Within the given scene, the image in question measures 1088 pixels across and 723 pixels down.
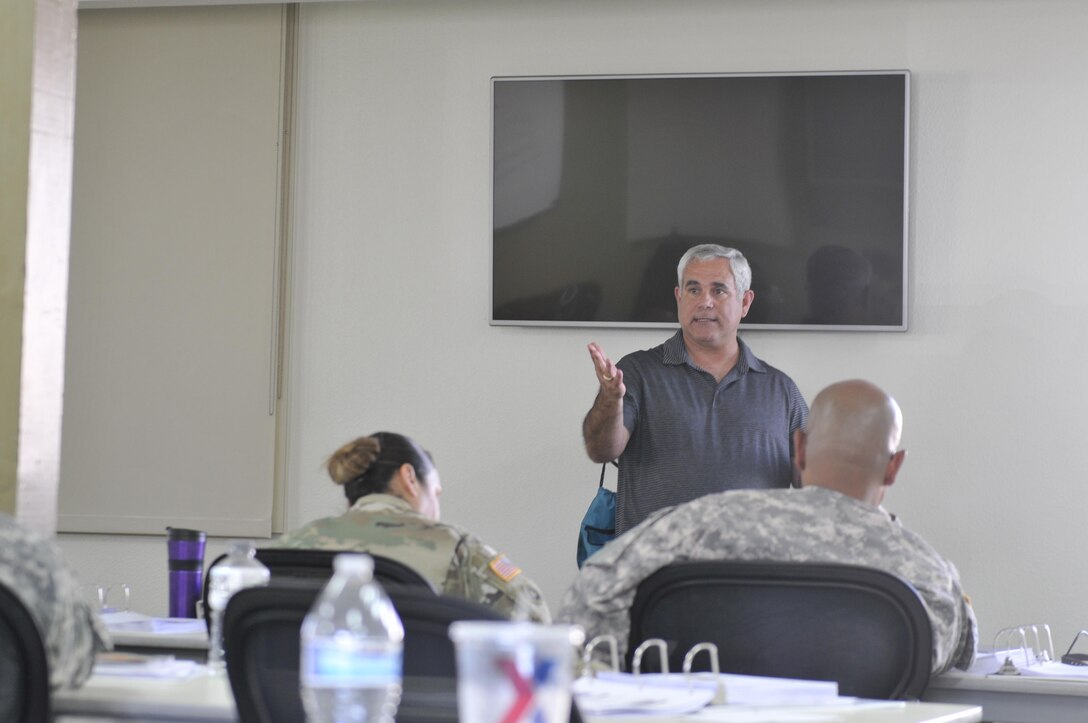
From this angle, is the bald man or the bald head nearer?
the bald man

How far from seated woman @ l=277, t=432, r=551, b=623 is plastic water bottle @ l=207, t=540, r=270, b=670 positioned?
0.52ft

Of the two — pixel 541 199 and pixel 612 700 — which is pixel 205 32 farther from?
pixel 612 700

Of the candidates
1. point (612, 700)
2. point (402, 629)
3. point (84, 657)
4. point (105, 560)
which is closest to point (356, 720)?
point (402, 629)

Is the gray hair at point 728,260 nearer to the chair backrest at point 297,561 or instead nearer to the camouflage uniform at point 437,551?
the camouflage uniform at point 437,551

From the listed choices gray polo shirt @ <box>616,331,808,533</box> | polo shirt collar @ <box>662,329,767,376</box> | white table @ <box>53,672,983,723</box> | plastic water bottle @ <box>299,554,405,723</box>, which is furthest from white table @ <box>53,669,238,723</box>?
polo shirt collar @ <box>662,329,767,376</box>

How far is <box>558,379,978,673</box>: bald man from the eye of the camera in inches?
95.9

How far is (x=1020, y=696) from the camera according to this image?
237cm

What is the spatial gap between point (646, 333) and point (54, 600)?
3.25 metres

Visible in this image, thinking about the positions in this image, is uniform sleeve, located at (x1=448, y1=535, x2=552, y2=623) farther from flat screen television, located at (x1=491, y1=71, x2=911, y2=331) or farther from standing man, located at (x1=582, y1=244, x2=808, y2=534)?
flat screen television, located at (x1=491, y1=71, x2=911, y2=331)

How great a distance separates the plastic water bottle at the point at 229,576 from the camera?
2422mm

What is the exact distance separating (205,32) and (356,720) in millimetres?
4582

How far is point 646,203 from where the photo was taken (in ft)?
16.0

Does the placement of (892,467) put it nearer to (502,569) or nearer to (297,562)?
(502,569)

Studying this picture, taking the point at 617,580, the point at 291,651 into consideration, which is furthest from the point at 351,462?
the point at 291,651
